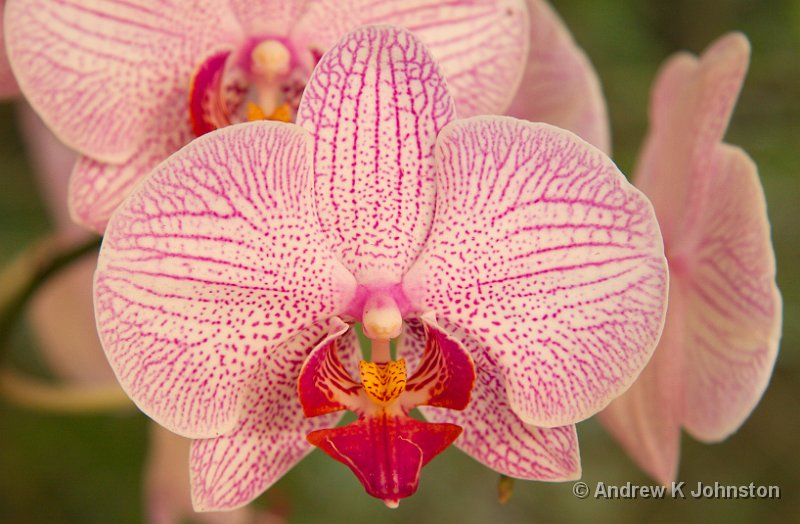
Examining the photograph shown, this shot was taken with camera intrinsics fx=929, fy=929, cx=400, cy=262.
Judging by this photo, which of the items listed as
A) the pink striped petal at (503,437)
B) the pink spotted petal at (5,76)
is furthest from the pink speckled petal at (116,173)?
the pink striped petal at (503,437)

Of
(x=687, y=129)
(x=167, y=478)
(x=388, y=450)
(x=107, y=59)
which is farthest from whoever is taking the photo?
(x=167, y=478)

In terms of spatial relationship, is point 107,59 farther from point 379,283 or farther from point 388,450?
point 388,450

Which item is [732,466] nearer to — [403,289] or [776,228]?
[776,228]

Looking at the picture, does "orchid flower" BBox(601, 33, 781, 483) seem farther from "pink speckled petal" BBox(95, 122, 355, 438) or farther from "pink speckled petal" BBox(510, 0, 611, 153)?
"pink speckled petal" BBox(95, 122, 355, 438)

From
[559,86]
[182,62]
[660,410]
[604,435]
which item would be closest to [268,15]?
[182,62]

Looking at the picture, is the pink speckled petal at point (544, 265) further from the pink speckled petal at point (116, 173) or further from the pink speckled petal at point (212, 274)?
the pink speckled petal at point (116, 173)

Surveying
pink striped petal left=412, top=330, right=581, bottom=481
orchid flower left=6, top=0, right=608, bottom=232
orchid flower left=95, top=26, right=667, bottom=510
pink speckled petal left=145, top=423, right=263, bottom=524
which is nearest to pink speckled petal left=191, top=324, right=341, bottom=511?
orchid flower left=95, top=26, right=667, bottom=510

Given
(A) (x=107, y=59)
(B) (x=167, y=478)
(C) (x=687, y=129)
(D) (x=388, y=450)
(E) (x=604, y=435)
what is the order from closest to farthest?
(D) (x=388, y=450)
(A) (x=107, y=59)
(C) (x=687, y=129)
(B) (x=167, y=478)
(E) (x=604, y=435)
